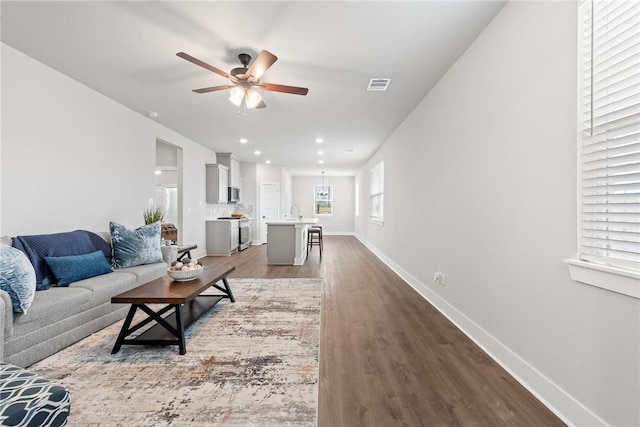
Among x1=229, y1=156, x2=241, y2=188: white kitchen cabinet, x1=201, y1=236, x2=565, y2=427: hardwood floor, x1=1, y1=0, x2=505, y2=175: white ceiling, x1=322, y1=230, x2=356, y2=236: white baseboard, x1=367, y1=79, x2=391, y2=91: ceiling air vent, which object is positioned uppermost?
x1=1, y1=0, x2=505, y2=175: white ceiling

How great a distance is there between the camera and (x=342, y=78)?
326cm

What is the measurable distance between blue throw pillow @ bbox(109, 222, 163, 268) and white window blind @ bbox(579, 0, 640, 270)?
4.23m

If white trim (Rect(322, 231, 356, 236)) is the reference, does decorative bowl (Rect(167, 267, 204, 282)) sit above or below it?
above

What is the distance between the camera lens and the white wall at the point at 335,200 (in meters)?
12.2

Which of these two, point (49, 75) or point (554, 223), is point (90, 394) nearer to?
point (554, 223)

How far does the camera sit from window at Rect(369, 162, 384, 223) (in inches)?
281

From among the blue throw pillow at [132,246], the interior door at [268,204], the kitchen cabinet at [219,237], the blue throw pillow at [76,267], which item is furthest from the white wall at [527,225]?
the interior door at [268,204]

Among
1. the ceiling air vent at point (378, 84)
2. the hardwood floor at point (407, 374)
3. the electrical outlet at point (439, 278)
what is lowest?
the hardwood floor at point (407, 374)

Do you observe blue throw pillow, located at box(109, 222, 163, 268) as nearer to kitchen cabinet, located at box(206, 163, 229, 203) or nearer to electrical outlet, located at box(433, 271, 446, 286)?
kitchen cabinet, located at box(206, 163, 229, 203)

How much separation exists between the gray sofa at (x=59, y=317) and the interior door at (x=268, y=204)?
616 cm

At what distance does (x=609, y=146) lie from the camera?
1.39m

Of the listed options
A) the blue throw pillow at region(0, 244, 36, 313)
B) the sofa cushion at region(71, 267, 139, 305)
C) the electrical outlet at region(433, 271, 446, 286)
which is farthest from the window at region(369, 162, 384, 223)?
the blue throw pillow at region(0, 244, 36, 313)

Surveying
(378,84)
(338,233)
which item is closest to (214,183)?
(378,84)

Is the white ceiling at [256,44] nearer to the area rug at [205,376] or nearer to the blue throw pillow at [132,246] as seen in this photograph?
the blue throw pillow at [132,246]
